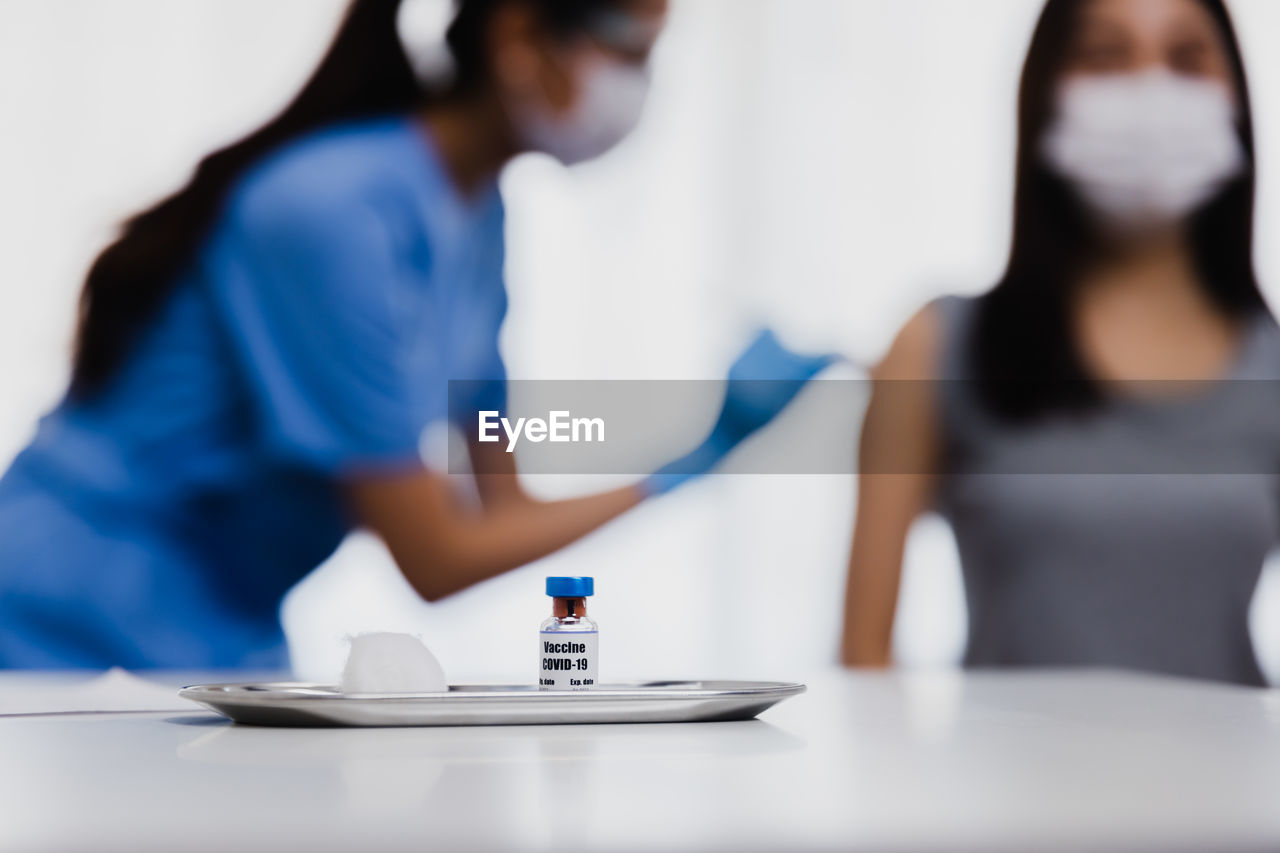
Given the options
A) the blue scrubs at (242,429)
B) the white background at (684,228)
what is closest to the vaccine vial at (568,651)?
the blue scrubs at (242,429)

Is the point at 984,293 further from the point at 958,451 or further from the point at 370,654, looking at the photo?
the point at 370,654

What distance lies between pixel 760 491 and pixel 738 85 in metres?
0.52

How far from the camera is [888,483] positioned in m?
1.47

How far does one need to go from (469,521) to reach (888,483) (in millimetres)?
520

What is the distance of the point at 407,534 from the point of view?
1.32 metres

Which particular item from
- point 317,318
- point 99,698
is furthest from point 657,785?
point 317,318

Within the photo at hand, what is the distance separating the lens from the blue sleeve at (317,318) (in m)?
1.20

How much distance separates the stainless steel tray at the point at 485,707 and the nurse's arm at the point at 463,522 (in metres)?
0.87

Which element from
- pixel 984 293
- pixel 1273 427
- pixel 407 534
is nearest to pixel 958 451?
pixel 984 293

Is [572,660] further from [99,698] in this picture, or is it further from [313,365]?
[313,365]

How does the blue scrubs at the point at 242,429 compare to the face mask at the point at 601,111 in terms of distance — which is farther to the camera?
the face mask at the point at 601,111

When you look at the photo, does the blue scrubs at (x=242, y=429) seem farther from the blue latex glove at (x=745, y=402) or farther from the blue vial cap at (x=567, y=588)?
the blue vial cap at (x=567, y=588)

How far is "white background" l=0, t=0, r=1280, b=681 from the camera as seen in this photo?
1.43m

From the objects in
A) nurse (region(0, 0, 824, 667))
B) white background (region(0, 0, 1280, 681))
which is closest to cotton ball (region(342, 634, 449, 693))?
nurse (region(0, 0, 824, 667))
